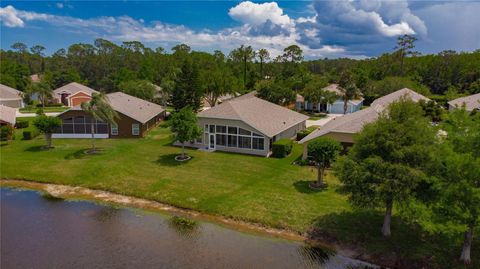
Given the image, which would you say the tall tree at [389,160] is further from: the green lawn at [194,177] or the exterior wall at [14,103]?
the exterior wall at [14,103]

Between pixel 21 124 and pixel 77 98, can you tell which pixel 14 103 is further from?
pixel 21 124

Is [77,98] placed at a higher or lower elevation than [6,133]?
higher

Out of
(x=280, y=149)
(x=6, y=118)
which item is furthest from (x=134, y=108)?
(x=280, y=149)

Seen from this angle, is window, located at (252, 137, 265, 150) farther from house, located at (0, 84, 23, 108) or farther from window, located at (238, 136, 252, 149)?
house, located at (0, 84, 23, 108)

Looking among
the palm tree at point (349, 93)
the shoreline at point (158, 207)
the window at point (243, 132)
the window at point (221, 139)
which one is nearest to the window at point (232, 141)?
the window at point (221, 139)

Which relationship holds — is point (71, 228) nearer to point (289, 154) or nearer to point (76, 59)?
point (289, 154)

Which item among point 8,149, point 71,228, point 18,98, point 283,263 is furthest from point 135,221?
point 18,98

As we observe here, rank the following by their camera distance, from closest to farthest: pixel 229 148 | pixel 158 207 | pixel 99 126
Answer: pixel 158 207, pixel 229 148, pixel 99 126
